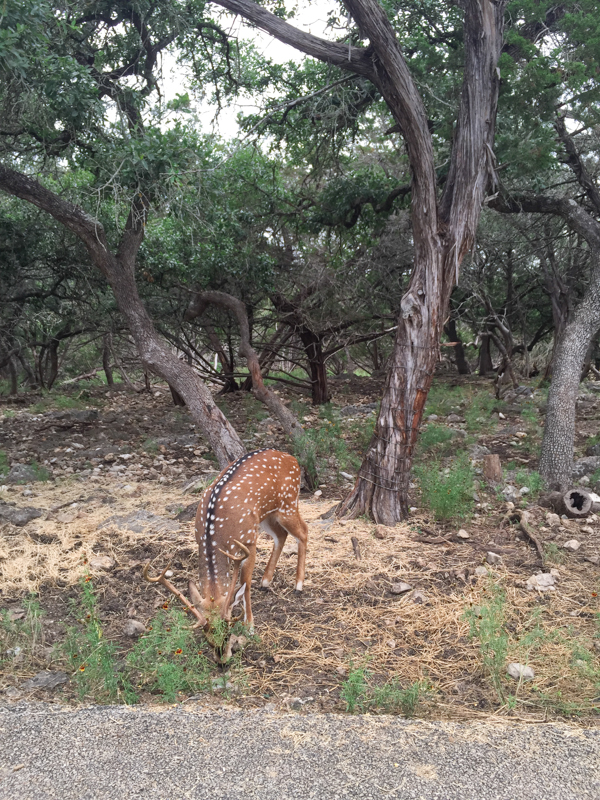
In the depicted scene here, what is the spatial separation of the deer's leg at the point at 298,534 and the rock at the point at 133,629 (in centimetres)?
135

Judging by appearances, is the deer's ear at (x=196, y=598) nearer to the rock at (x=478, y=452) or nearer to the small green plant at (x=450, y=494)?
the small green plant at (x=450, y=494)

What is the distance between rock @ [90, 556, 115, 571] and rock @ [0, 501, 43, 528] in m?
1.61

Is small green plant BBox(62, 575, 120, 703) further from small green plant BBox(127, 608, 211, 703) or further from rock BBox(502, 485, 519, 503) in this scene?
rock BBox(502, 485, 519, 503)

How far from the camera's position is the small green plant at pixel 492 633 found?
3.97 meters

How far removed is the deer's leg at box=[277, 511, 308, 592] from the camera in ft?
17.9

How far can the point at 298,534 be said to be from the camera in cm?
557

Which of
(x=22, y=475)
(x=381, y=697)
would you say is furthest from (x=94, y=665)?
(x=22, y=475)

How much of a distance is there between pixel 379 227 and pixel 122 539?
6.83 m

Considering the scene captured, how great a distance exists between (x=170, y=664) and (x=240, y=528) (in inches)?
42.6

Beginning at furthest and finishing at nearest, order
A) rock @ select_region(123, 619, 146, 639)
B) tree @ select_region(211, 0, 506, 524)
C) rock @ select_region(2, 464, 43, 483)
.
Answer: rock @ select_region(2, 464, 43, 483)
tree @ select_region(211, 0, 506, 524)
rock @ select_region(123, 619, 146, 639)

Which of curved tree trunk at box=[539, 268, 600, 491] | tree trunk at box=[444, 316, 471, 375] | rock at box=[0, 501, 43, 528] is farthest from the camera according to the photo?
tree trunk at box=[444, 316, 471, 375]

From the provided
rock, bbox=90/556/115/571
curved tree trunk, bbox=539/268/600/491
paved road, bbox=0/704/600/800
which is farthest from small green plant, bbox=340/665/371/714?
curved tree trunk, bbox=539/268/600/491

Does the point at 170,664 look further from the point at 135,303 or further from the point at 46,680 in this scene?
the point at 135,303

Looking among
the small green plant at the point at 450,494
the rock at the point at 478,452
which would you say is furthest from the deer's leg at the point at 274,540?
the rock at the point at 478,452
